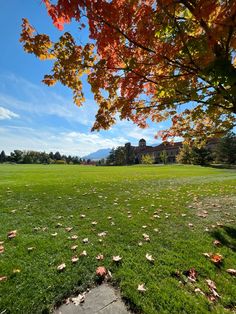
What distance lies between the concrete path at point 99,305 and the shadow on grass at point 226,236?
300 cm

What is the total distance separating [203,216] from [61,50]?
612 cm

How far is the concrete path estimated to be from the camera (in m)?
2.79

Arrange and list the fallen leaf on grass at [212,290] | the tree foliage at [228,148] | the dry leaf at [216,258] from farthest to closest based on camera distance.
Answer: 1. the tree foliage at [228,148]
2. the dry leaf at [216,258]
3. the fallen leaf on grass at [212,290]

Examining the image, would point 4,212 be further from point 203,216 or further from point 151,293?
point 203,216

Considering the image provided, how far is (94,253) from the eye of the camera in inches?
163

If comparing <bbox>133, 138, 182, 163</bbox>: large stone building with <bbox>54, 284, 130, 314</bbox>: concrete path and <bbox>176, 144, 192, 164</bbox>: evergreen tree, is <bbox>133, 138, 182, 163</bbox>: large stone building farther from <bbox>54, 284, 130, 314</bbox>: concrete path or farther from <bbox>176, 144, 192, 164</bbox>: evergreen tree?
<bbox>54, 284, 130, 314</bbox>: concrete path

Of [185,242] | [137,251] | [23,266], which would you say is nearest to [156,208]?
[185,242]

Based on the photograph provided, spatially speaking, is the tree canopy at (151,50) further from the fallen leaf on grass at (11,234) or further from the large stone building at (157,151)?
the large stone building at (157,151)

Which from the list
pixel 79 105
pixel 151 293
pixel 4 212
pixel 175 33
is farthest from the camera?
pixel 4 212

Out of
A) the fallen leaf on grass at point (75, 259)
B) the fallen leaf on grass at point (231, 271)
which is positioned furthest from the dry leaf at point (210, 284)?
the fallen leaf on grass at point (75, 259)

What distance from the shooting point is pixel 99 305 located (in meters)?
2.90

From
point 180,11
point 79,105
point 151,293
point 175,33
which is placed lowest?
point 151,293

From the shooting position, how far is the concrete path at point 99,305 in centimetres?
279

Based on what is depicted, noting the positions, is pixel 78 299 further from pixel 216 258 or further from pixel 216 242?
pixel 216 242
